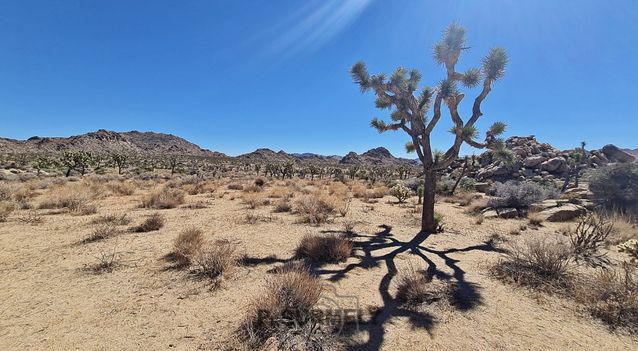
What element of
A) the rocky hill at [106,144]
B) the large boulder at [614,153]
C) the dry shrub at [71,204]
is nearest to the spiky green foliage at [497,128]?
the dry shrub at [71,204]

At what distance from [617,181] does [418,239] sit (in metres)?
12.0

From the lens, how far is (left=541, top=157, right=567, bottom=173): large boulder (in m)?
34.5

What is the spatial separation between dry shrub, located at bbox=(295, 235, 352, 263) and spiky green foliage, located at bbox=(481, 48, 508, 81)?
7.02m

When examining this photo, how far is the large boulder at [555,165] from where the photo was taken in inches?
1357

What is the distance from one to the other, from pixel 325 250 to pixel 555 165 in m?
39.9

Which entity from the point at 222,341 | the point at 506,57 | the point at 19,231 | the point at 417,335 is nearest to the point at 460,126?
the point at 506,57

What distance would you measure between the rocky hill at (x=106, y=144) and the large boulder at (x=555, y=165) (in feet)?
341

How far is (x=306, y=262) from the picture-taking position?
19.7 ft

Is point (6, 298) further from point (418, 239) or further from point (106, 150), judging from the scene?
point (106, 150)

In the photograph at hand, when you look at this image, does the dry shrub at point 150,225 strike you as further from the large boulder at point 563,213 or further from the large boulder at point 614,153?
the large boulder at point 614,153

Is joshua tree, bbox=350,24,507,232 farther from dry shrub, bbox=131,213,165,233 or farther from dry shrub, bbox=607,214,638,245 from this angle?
dry shrub, bbox=131,213,165,233

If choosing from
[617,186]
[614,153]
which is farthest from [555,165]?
[617,186]

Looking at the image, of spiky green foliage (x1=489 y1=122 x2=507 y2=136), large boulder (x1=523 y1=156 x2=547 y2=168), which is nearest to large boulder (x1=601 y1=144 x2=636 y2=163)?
large boulder (x1=523 y1=156 x2=547 y2=168)

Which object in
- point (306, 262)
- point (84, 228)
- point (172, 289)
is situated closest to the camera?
point (172, 289)
